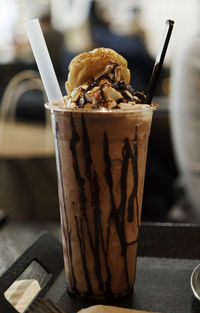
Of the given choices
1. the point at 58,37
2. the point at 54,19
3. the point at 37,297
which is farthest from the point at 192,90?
the point at 54,19

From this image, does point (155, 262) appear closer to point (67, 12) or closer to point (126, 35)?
point (126, 35)

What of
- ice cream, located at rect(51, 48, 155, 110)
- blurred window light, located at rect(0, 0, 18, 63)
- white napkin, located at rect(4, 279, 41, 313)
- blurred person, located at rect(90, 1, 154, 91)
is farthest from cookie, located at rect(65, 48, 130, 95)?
blurred window light, located at rect(0, 0, 18, 63)

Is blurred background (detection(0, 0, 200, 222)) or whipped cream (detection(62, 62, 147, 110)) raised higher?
whipped cream (detection(62, 62, 147, 110))

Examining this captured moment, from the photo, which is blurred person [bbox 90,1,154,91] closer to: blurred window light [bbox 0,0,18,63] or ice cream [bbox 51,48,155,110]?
blurred window light [bbox 0,0,18,63]

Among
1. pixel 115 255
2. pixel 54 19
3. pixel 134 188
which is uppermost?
pixel 134 188

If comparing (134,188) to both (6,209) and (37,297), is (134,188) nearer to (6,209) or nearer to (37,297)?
(37,297)

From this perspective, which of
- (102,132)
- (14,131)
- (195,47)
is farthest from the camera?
(14,131)

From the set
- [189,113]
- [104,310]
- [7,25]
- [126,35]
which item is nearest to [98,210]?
[104,310]

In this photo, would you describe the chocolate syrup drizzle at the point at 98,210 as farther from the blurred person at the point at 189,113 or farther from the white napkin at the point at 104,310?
the blurred person at the point at 189,113
